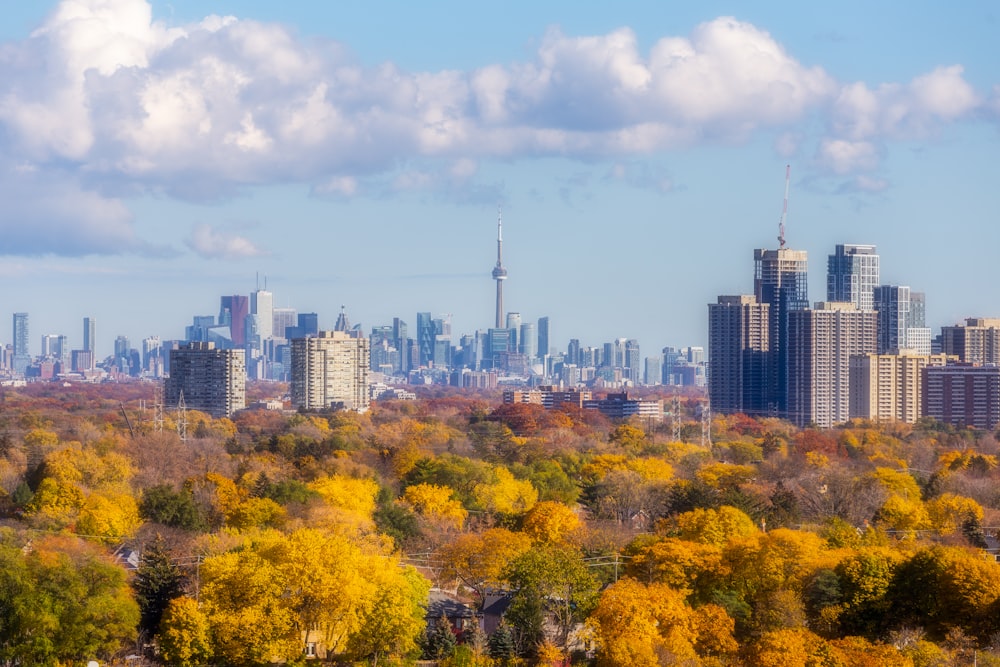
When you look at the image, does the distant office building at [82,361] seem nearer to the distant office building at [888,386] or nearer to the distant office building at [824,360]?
the distant office building at [824,360]

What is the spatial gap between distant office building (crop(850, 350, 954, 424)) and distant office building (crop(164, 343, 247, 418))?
36082mm

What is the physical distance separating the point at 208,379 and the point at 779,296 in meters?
35.3

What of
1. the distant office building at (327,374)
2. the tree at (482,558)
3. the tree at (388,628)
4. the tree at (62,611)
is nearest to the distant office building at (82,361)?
the distant office building at (327,374)

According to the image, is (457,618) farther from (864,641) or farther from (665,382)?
(665,382)

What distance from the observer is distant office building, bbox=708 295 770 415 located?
322ft

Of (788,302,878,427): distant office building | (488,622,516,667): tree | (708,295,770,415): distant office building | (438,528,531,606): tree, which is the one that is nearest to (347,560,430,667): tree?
(488,622,516,667): tree

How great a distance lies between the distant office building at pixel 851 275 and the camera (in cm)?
12088

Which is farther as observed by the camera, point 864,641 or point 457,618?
point 457,618

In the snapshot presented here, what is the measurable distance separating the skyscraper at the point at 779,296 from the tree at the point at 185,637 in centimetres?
7369

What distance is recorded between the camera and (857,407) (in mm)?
88625

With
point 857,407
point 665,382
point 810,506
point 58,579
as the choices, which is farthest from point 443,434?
point 665,382

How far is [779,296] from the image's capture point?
3969 inches

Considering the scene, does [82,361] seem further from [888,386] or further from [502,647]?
[502,647]

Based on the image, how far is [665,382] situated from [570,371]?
11453mm
